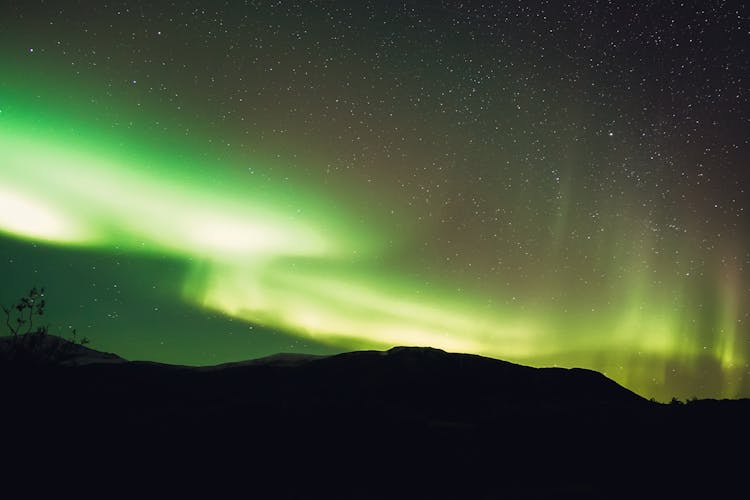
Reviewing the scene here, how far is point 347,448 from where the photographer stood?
16906 mm

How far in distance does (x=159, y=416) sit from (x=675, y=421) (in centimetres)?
1908

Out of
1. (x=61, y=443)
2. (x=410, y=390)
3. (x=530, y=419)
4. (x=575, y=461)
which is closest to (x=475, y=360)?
(x=410, y=390)

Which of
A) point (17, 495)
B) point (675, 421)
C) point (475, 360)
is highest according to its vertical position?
point (475, 360)

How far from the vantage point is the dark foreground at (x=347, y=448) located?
1232 cm

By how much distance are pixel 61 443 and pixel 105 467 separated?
2.00 m

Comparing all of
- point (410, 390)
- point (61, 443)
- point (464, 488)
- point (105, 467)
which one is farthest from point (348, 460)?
point (410, 390)

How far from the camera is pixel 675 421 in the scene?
58.7 feet

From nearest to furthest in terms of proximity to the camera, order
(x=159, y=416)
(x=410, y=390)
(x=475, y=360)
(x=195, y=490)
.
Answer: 1. (x=195, y=490)
2. (x=159, y=416)
3. (x=410, y=390)
4. (x=475, y=360)

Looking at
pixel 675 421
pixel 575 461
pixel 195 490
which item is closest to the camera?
pixel 195 490

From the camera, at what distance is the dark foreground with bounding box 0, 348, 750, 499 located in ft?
40.4

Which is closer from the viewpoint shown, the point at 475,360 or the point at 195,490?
the point at 195,490

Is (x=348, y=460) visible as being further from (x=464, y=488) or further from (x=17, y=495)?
(x=17, y=495)

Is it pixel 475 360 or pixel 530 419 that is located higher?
pixel 475 360

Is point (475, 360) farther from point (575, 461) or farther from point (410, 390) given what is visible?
point (575, 461)
